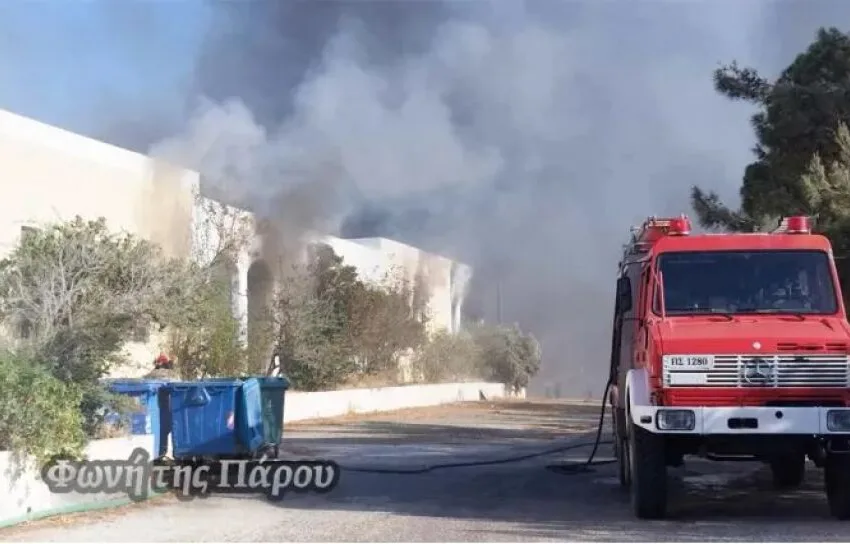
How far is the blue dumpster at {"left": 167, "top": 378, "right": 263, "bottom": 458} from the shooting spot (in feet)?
42.2

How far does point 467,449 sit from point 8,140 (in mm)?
10421

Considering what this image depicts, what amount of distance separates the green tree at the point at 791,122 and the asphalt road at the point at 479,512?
19.4ft

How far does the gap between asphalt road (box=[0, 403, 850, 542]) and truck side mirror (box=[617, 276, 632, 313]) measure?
215 centimetres

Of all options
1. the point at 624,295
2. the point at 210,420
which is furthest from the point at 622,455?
the point at 210,420

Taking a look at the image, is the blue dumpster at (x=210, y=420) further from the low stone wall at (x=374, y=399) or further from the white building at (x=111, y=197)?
the low stone wall at (x=374, y=399)

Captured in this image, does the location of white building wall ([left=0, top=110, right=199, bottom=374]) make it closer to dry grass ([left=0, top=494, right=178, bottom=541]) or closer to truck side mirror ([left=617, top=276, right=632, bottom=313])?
dry grass ([left=0, top=494, right=178, bottom=541])

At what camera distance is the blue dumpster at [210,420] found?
12.9 meters

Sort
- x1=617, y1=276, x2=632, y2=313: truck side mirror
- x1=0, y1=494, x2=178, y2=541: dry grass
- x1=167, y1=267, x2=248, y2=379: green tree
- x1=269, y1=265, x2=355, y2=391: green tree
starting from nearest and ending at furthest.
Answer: x1=0, y1=494, x2=178, y2=541: dry grass, x1=617, y1=276, x2=632, y2=313: truck side mirror, x1=167, y1=267, x2=248, y2=379: green tree, x1=269, y1=265, x2=355, y2=391: green tree

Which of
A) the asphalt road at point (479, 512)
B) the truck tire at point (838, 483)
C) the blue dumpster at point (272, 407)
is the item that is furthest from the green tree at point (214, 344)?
the truck tire at point (838, 483)

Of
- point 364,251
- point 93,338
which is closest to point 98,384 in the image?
point 93,338

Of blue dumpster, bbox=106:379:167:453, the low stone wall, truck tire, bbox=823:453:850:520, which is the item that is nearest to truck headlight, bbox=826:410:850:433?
truck tire, bbox=823:453:850:520

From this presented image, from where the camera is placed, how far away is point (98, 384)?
12.6 m

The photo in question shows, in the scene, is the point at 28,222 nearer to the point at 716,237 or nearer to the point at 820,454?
the point at 716,237

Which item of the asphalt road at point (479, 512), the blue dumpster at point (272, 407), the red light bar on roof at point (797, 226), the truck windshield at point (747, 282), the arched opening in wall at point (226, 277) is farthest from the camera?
the arched opening in wall at point (226, 277)
